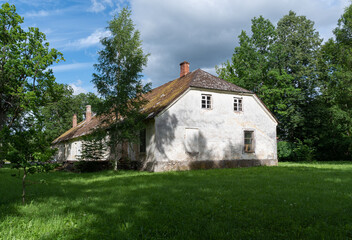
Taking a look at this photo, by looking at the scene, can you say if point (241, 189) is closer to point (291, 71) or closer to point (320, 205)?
point (320, 205)

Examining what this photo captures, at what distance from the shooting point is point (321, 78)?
1261 inches

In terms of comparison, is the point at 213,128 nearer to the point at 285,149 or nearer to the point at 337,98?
the point at 285,149

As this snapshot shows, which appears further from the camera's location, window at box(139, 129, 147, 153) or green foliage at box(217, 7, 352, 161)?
green foliage at box(217, 7, 352, 161)

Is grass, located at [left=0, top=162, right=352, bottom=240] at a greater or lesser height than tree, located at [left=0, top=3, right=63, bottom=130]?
lesser

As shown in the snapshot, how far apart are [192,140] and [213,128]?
78.4 inches

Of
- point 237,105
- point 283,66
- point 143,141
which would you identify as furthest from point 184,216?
point 283,66

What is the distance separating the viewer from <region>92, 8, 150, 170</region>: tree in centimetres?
1761

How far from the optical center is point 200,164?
62.3ft

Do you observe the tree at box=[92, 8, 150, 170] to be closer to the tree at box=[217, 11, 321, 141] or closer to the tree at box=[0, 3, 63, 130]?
the tree at box=[0, 3, 63, 130]

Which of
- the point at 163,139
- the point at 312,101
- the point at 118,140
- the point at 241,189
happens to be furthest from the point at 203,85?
the point at 312,101

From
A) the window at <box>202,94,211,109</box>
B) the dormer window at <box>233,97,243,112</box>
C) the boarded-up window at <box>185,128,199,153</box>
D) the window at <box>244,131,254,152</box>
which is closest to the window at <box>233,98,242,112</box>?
the dormer window at <box>233,97,243,112</box>

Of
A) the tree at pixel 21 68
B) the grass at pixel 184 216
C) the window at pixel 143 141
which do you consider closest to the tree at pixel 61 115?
the tree at pixel 21 68

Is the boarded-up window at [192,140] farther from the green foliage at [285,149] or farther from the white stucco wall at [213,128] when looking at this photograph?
the green foliage at [285,149]

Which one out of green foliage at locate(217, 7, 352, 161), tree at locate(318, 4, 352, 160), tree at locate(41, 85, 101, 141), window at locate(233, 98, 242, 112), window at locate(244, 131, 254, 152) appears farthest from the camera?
tree at locate(41, 85, 101, 141)
